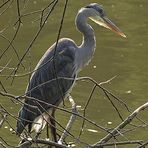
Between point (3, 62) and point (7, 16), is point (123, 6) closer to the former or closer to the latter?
point (7, 16)

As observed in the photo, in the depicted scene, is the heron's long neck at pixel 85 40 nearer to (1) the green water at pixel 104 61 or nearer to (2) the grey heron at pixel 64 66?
(2) the grey heron at pixel 64 66

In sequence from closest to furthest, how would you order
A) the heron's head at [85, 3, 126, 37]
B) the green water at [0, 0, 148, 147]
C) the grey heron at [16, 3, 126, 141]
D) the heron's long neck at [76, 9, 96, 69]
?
the grey heron at [16, 3, 126, 141]
the heron's long neck at [76, 9, 96, 69]
the heron's head at [85, 3, 126, 37]
the green water at [0, 0, 148, 147]

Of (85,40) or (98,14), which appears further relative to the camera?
(98,14)

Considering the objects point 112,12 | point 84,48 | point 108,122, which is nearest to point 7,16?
point 112,12

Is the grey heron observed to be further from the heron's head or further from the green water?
the green water

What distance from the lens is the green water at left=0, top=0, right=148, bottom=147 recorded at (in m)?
7.64

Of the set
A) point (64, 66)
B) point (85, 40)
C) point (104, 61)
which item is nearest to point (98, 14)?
point (85, 40)

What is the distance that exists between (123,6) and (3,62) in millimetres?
4210

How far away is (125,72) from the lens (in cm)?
921

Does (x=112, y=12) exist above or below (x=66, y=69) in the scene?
below

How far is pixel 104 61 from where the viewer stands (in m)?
9.66

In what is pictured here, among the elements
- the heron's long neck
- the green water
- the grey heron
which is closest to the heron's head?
the grey heron

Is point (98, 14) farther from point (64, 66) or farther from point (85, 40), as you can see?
point (64, 66)

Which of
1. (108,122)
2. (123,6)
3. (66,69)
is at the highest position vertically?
(66,69)
